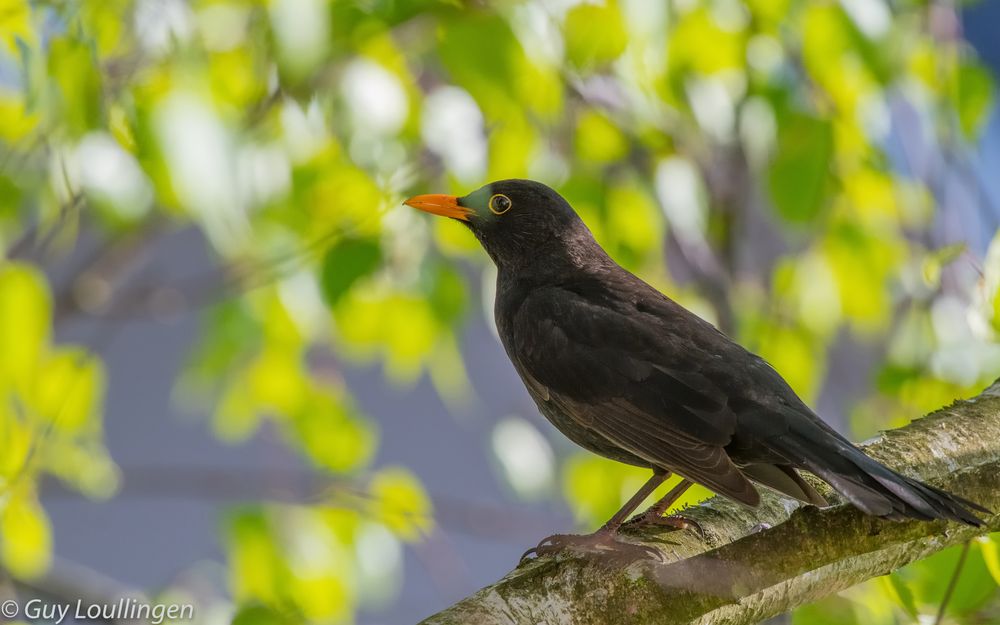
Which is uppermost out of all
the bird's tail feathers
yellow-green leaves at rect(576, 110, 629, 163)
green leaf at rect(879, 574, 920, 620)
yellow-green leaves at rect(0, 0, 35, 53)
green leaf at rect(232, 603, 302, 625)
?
yellow-green leaves at rect(576, 110, 629, 163)

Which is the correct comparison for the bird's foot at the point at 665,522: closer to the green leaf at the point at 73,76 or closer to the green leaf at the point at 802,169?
the green leaf at the point at 802,169

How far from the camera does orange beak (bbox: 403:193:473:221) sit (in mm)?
3256

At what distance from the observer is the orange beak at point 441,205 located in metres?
3.26

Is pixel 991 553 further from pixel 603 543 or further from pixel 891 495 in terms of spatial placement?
pixel 603 543

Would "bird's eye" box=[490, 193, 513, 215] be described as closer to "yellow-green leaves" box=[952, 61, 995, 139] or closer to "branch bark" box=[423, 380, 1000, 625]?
"branch bark" box=[423, 380, 1000, 625]

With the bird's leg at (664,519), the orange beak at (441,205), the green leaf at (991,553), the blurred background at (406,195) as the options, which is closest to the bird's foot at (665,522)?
the bird's leg at (664,519)

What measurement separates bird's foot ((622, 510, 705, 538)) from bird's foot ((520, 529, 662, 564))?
0.48 feet

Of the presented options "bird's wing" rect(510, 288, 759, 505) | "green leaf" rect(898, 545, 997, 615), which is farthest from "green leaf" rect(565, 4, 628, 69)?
"green leaf" rect(898, 545, 997, 615)

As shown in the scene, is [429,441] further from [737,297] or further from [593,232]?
[593,232]

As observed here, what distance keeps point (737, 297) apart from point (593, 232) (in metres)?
0.98

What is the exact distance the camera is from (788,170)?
10.5ft

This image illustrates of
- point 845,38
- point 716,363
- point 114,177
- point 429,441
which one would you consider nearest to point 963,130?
Result: point 845,38

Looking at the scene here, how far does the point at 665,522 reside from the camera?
2586 millimetres

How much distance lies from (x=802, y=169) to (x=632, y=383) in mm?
899
